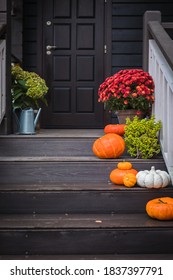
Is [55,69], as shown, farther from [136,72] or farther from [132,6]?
[136,72]

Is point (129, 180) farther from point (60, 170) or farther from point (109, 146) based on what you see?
point (60, 170)

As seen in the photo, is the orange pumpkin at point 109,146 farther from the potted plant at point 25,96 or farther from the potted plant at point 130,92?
the potted plant at point 25,96

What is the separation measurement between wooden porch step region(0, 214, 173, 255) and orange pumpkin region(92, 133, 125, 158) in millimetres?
863

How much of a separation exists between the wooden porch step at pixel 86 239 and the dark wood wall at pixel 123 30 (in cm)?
373

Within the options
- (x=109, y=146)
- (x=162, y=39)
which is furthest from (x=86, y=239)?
(x=162, y=39)

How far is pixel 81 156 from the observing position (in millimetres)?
3971

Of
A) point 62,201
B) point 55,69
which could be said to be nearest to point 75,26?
point 55,69

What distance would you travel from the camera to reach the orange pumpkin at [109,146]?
12.1 feet

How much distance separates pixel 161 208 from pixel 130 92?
1.41 meters

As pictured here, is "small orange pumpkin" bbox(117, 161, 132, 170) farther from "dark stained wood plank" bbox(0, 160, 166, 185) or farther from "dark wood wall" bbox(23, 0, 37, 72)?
"dark wood wall" bbox(23, 0, 37, 72)

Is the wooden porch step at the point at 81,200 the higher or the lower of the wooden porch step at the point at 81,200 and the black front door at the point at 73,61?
the lower

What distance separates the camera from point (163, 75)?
3662 mm

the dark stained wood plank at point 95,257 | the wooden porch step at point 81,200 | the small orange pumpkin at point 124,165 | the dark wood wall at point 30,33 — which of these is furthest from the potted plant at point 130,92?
the dark wood wall at point 30,33
